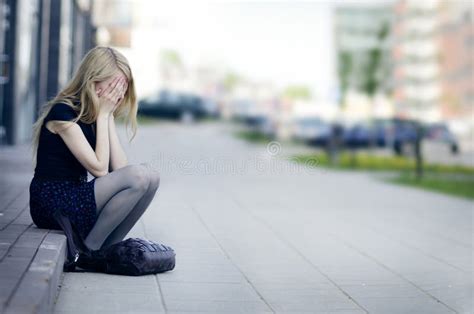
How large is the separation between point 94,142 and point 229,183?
968 centimetres

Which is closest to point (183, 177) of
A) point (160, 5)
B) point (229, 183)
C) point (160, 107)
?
point (229, 183)

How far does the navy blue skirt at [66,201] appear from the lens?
575 centimetres

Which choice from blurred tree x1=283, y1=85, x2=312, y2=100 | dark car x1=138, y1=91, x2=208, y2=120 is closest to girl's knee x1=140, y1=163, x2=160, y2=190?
dark car x1=138, y1=91, x2=208, y2=120

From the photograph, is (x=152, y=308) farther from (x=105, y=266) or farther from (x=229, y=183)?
(x=229, y=183)

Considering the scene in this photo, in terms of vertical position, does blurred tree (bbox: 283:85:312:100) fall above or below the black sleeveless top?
above

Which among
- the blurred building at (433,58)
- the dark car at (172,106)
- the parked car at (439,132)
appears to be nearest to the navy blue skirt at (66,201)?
the parked car at (439,132)

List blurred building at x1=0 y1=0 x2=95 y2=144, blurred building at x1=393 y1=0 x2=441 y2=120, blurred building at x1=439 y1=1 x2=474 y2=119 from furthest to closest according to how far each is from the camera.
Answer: blurred building at x1=393 y1=0 x2=441 y2=120 < blurred building at x1=439 y1=1 x2=474 y2=119 < blurred building at x1=0 y1=0 x2=95 y2=144

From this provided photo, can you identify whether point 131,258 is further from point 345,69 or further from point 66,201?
point 345,69

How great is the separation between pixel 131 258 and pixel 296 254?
199 centimetres

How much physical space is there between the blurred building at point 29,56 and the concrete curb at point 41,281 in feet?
39.6

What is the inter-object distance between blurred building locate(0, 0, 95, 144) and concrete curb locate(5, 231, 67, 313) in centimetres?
1208

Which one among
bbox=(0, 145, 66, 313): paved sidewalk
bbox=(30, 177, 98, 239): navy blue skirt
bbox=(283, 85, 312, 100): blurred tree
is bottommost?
bbox=(0, 145, 66, 313): paved sidewalk

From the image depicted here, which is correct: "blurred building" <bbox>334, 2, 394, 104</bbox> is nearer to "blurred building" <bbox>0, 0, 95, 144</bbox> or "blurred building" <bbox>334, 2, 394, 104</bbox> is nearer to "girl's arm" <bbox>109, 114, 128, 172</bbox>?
"blurred building" <bbox>0, 0, 95, 144</bbox>

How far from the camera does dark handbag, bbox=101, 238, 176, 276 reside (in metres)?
5.79
